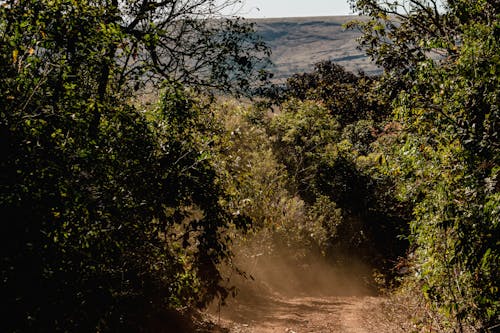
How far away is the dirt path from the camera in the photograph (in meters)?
15.1

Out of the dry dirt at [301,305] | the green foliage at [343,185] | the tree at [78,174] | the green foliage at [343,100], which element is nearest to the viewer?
the tree at [78,174]

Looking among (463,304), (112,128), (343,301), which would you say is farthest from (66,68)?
(343,301)

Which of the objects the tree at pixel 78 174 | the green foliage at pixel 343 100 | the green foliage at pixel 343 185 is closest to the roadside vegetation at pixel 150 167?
the tree at pixel 78 174

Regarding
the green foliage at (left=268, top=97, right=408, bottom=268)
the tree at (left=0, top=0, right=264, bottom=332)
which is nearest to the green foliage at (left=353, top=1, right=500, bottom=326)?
the tree at (left=0, top=0, right=264, bottom=332)

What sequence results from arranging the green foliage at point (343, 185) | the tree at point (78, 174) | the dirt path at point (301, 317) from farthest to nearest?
the green foliage at point (343, 185), the dirt path at point (301, 317), the tree at point (78, 174)

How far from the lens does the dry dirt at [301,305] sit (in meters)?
15.4

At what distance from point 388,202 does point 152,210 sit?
25.0 m

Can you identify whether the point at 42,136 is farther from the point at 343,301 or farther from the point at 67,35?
the point at 343,301

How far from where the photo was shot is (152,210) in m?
6.05

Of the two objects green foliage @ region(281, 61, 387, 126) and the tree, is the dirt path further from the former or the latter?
green foliage @ region(281, 61, 387, 126)

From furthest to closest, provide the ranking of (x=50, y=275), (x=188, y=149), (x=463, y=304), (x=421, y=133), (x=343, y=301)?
1. (x=343, y=301)
2. (x=421, y=133)
3. (x=463, y=304)
4. (x=188, y=149)
5. (x=50, y=275)

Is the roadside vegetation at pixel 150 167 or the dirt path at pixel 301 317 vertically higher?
the roadside vegetation at pixel 150 167

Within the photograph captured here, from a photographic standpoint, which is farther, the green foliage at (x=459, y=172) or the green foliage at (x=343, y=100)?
the green foliage at (x=343, y=100)

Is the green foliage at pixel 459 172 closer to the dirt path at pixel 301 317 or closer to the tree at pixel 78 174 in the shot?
the tree at pixel 78 174
